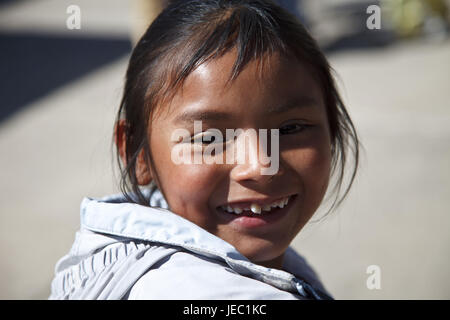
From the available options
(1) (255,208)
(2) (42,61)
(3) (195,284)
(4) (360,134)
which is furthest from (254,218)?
(2) (42,61)

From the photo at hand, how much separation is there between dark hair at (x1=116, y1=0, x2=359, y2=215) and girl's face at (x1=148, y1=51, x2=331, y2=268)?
3cm

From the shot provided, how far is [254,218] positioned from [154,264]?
24 cm

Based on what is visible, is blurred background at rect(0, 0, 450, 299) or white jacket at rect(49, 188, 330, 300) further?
blurred background at rect(0, 0, 450, 299)

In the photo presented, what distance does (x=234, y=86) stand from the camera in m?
1.04

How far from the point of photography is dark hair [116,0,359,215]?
1097 millimetres

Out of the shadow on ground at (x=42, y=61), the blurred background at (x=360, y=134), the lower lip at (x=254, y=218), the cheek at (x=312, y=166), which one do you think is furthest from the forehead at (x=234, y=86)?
the shadow on ground at (x=42, y=61)

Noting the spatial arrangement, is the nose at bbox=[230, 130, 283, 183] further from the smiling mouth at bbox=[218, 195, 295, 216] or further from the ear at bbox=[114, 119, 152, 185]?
the ear at bbox=[114, 119, 152, 185]

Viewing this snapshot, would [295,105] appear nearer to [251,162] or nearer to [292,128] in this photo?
[292,128]

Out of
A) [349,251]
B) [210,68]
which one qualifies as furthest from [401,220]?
[210,68]

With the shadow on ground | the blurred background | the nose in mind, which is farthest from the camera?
the shadow on ground

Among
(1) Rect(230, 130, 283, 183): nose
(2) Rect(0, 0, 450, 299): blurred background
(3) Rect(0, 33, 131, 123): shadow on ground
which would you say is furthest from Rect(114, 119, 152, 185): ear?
(3) Rect(0, 33, 131, 123): shadow on ground

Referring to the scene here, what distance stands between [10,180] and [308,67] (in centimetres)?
333

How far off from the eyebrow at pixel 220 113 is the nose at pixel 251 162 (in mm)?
55
